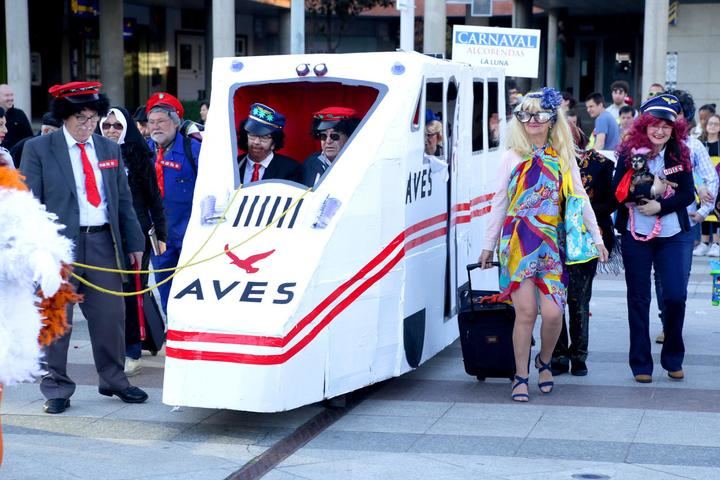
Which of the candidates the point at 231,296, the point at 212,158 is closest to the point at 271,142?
the point at 212,158

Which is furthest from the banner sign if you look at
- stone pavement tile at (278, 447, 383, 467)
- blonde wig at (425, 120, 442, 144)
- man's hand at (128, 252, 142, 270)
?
stone pavement tile at (278, 447, 383, 467)

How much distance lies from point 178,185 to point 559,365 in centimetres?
299

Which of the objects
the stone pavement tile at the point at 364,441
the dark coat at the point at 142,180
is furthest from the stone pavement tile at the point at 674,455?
the dark coat at the point at 142,180

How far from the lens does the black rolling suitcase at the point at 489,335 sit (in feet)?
24.4

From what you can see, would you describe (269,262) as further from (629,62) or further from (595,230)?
(629,62)

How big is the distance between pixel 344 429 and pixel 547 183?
1945 millimetres

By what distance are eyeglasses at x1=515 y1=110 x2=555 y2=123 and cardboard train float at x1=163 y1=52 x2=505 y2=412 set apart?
0.61 m

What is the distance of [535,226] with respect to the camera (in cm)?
713

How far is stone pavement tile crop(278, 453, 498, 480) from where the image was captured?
224 inches

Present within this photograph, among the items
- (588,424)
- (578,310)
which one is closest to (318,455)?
(588,424)

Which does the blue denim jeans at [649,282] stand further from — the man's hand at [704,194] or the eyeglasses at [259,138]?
the eyeglasses at [259,138]

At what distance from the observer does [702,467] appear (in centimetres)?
576

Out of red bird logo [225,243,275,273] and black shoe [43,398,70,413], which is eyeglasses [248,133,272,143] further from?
black shoe [43,398,70,413]

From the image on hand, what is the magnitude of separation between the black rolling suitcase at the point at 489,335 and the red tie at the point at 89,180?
2399mm
